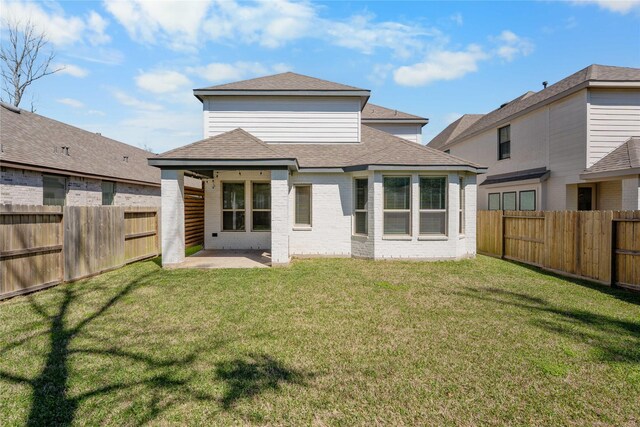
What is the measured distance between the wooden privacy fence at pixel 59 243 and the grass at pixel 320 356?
0.50 meters

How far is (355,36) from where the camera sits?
11.3 metres

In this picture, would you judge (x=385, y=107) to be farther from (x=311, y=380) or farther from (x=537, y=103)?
(x=311, y=380)

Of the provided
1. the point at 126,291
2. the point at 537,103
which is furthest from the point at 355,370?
the point at 537,103

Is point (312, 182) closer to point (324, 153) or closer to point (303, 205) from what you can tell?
point (303, 205)

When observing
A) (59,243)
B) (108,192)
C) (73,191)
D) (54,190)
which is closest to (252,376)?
(59,243)

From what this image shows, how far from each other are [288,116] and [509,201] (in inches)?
488

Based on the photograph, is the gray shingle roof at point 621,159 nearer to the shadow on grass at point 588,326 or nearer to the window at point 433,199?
the window at point 433,199

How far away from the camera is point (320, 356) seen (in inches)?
156

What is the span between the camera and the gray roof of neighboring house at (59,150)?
11094 millimetres

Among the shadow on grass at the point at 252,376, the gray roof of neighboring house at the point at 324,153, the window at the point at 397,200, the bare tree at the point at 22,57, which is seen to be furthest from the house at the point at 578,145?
the bare tree at the point at 22,57

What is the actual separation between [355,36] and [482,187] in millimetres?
11704

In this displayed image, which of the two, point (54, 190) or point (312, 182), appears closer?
point (312, 182)

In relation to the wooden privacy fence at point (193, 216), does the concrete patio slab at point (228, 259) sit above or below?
below

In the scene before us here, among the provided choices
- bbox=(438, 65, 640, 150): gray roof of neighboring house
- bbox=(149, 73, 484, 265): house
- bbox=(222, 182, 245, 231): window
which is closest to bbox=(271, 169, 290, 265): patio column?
bbox=(149, 73, 484, 265): house
